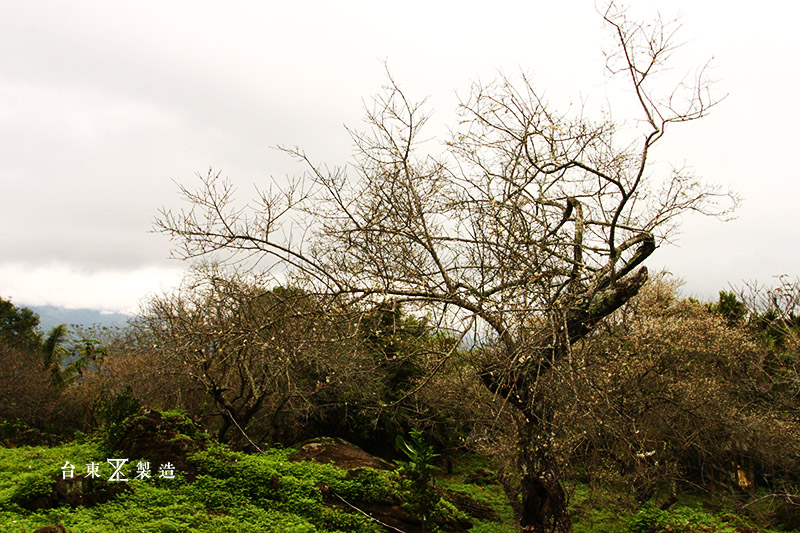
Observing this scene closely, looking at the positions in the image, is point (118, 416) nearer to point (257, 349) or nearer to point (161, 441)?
point (161, 441)

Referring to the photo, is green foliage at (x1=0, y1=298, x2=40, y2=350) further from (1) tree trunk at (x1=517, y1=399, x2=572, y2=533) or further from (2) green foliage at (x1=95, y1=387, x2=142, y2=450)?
(1) tree trunk at (x1=517, y1=399, x2=572, y2=533)

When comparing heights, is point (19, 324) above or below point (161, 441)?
above

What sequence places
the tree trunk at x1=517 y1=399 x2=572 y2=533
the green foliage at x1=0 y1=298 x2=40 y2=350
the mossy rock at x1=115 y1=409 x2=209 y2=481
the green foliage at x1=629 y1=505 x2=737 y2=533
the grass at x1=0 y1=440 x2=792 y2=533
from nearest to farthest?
the grass at x1=0 y1=440 x2=792 y2=533 → the tree trunk at x1=517 y1=399 x2=572 y2=533 → the mossy rock at x1=115 y1=409 x2=209 y2=481 → the green foliage at x1=629 y1=505 x2=737 y2=533 → the green foliage at x1=0 y1=298 x2=40 y2=350

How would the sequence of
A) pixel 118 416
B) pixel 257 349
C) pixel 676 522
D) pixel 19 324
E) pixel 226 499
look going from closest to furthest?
pixel 226 499 → pixel 257 349 → pixel 676 522 → pixel 118 416 → pixel 19 324

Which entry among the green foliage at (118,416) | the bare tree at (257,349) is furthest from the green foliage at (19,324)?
the green foliage at (118,416)

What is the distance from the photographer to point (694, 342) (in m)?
12.8

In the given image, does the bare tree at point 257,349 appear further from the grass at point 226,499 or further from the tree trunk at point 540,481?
the tree trunk at point 540,481

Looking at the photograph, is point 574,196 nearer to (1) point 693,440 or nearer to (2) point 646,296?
(1) point 693,440

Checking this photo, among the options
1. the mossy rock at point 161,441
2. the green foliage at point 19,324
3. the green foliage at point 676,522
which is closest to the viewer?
the mossy rock at point 161,441

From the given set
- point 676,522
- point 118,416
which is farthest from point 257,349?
point 676,522

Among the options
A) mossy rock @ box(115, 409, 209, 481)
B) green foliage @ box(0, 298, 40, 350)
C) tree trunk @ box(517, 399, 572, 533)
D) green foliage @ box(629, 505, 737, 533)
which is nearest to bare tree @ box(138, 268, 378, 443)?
mossy rock @ box(115, 409, 209, 481)

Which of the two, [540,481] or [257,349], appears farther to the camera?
[257,349]

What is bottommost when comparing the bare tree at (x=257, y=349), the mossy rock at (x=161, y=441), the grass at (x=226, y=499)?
the grass at (x=226, y=499)

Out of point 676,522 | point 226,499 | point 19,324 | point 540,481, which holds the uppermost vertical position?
point 19,324
